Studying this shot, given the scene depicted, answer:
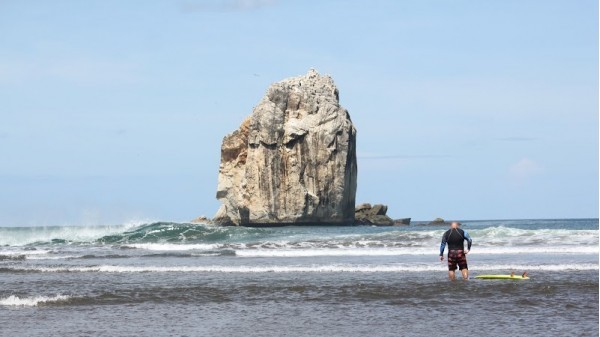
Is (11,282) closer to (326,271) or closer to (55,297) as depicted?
(55,297)

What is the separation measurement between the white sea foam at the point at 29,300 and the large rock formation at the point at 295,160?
2345 inches

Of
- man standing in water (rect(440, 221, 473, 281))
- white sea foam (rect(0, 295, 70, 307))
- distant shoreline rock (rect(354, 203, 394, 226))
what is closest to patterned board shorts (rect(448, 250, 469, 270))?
man standing in water (rect(440, 221, 473, 281))

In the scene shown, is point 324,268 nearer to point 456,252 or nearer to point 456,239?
point 456,239

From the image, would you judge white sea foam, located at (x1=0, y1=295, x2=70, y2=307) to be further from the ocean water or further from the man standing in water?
the man standing in water

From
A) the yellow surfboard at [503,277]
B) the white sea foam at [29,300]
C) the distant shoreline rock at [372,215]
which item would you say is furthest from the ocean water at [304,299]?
the distant shoreline rock at [372,215]

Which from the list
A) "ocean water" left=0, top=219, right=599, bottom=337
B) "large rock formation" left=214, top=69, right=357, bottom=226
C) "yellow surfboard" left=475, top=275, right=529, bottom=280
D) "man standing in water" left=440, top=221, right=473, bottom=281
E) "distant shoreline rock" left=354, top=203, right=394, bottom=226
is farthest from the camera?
"distant shoreline rock" left=354, top=203, right=394, bottom=226

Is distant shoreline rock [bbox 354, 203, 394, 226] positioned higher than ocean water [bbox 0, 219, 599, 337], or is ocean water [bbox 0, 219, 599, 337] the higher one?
distant shoreline rock [bbox 354, 203, 394, 226]

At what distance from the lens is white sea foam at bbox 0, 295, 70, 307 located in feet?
52.3

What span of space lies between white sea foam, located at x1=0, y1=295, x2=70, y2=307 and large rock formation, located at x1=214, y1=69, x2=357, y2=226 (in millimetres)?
59554

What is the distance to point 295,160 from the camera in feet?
252

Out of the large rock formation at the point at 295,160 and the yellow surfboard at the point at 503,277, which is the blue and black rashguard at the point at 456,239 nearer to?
the yellow surfboard at the point at 503,277

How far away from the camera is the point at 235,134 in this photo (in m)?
83.6

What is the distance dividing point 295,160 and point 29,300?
200 ft

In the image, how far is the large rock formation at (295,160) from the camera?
251ft
